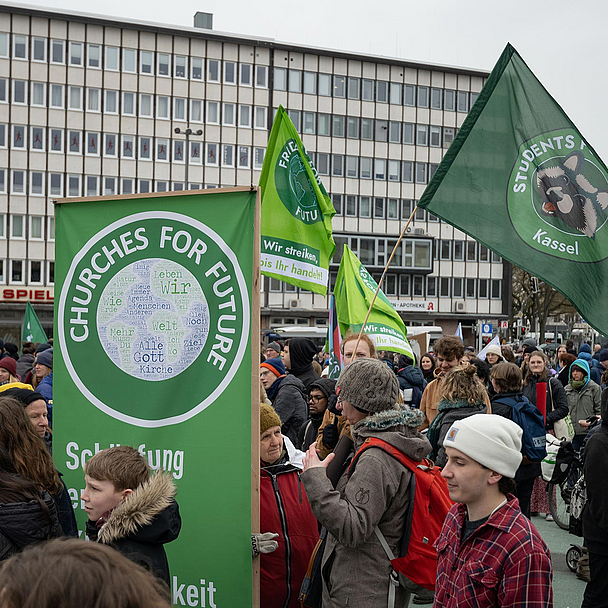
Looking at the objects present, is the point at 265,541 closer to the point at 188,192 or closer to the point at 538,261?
the point at 188,192

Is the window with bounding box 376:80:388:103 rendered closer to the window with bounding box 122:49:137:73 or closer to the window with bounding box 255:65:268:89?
the window with bounding box 255:65:268:89

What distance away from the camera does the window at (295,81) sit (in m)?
53.8

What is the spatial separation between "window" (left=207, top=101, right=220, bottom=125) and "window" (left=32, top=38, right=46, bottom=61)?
1099 cm

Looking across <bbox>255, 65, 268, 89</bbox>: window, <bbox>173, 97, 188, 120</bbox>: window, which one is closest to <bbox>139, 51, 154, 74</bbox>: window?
<bbox>173, 97, 188, 120</bbox>: window

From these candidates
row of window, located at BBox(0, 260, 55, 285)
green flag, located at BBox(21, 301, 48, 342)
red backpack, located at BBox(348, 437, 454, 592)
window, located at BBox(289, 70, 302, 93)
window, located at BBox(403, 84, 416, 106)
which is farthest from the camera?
window, located at BBox(403, 84, 416, 106)

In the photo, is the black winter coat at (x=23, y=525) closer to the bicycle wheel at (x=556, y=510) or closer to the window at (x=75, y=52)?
the bicycle wheel at (x=556, y=510)

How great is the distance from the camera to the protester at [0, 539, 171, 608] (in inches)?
42.2

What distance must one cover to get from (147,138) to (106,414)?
49.5 m

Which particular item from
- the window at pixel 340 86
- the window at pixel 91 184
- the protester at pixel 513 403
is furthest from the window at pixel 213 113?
the protester at pixel 513 403

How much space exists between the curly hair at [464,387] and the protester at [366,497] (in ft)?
8.07

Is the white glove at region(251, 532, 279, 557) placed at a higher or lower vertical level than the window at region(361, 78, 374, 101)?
lower

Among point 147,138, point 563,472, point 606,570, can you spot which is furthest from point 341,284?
point 147,138

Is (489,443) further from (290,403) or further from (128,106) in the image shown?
(128,106)

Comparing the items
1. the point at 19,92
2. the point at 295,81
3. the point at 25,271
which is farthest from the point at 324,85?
the point at 25,271
